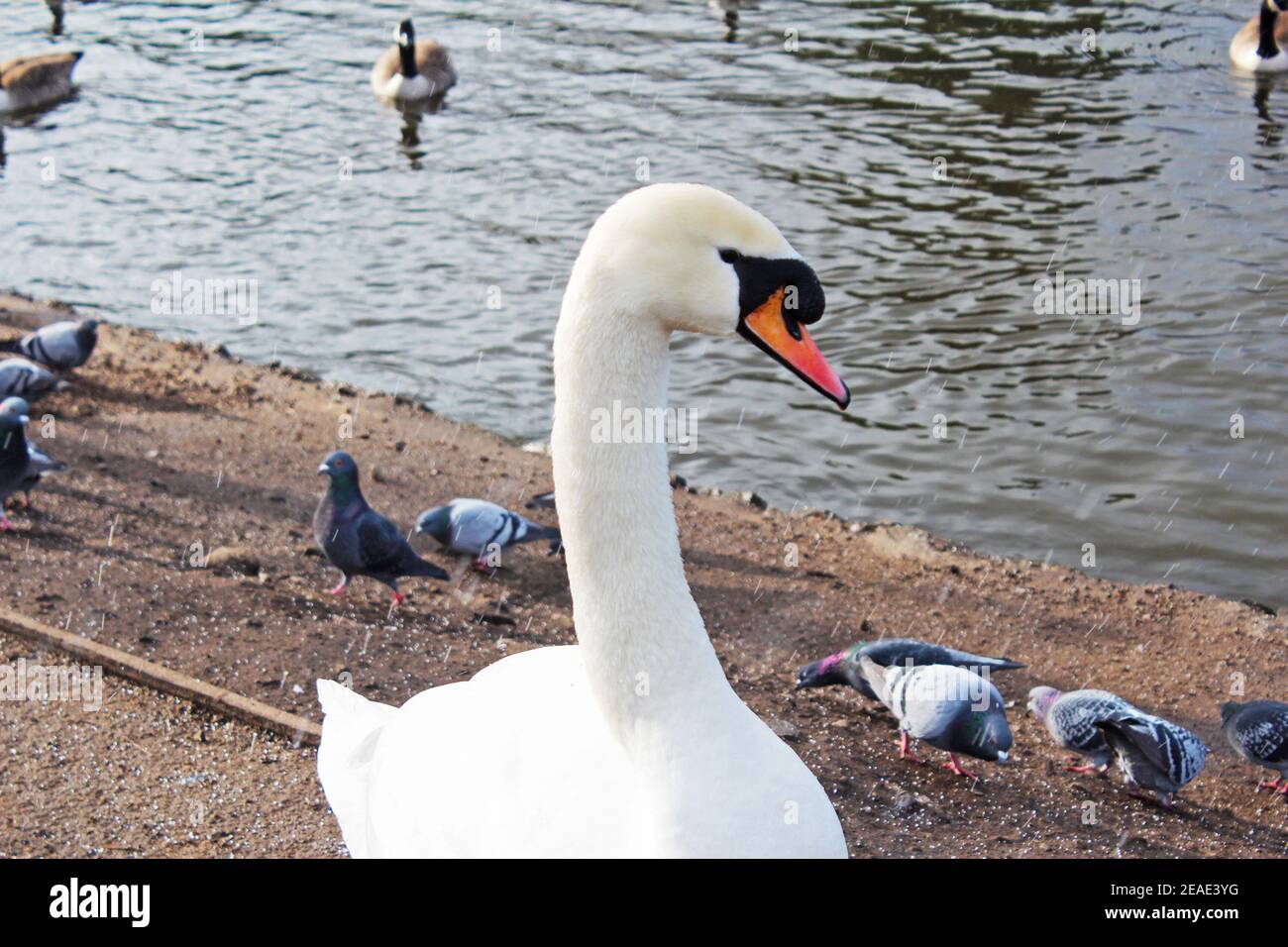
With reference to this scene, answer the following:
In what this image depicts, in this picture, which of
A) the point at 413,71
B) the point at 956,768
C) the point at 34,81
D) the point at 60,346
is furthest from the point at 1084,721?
the point at 34,81

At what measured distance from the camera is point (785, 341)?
12.0 feet

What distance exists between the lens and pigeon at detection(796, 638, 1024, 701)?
6.93 m

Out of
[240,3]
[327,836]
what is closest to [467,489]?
[327,836]

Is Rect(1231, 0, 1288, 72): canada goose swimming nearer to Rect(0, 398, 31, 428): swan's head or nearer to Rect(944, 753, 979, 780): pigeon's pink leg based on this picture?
Rect(944, 753, 979, 780): pigeon's pink leg

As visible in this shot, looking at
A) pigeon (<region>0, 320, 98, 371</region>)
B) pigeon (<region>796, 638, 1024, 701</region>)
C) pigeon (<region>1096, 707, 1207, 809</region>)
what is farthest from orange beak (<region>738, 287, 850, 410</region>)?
pigeon (<region>0, 320, 98, 371</region>)

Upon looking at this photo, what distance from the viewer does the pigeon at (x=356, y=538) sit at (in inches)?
310

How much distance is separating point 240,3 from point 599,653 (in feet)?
77.0

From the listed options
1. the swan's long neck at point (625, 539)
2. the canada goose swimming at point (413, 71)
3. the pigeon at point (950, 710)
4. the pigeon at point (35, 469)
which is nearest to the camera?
the swan's long neck at point (625, 539)

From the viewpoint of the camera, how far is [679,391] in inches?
487

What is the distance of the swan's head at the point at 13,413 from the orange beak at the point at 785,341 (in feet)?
20.7

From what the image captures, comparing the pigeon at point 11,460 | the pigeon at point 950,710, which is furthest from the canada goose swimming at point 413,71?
the pigeon at point 950,710

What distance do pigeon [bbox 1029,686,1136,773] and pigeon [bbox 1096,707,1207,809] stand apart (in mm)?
48

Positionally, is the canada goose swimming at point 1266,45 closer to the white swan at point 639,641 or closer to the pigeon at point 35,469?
the pigeon at point 35,469

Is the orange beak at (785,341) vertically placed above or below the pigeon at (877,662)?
above
